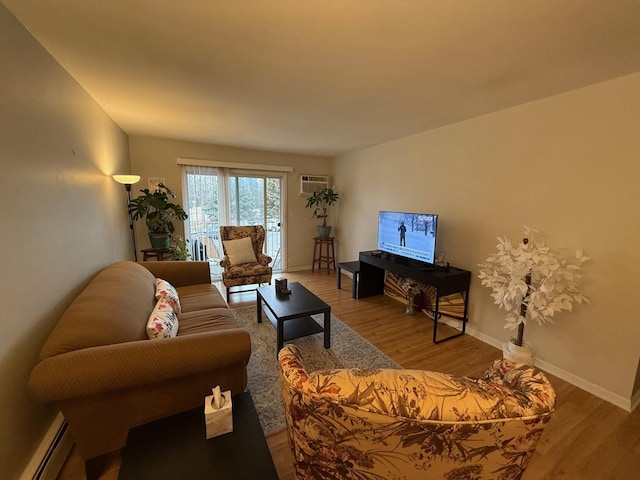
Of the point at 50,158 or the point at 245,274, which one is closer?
the point at 50,158

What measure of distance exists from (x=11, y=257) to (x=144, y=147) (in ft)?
10.4

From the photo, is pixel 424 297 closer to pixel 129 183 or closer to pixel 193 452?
pixel 193 452

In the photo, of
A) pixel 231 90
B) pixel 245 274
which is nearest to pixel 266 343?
pixel 245 274

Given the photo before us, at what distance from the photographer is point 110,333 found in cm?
133

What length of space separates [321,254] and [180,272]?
9.53 ft

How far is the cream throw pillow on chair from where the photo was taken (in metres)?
3.73

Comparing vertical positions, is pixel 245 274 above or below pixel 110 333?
below

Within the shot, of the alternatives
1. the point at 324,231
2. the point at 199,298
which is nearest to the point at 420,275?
the point at 199,298

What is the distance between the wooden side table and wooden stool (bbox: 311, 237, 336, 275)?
2.43 meters

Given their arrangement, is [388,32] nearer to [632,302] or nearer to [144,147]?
[632,302]

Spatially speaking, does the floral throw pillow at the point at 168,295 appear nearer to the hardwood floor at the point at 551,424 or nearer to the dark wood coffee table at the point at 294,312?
the dark wood coffee table at the point at 294,312

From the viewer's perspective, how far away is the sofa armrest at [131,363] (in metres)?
1.05

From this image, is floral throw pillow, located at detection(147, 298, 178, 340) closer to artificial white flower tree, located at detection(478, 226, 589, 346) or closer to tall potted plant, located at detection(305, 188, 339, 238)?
artificial white flower tree, located at detection(478, 226, 589, 346)

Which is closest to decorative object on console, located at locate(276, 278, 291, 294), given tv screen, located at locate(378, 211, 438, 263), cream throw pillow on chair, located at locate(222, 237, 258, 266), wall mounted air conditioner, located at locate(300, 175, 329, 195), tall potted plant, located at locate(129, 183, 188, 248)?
cream throw pillow on chair, located at locate(222, 237, 258, 266)
